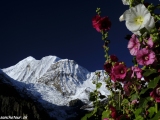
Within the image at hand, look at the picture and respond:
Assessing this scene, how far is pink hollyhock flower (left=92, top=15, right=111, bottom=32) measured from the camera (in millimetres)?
2982

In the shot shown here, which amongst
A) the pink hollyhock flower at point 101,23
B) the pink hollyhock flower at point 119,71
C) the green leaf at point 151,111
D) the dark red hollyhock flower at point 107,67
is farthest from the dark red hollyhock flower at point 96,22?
the green leaf at point 151,111

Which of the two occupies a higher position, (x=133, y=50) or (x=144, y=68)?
(x=133, y=50)

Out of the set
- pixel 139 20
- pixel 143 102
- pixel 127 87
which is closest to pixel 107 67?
pixel 127 87

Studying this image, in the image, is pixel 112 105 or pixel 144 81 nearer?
pixel 144 81

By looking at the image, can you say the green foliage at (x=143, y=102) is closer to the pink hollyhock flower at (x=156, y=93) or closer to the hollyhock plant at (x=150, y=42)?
the pink hollyhock flower at (x=156, y=93)

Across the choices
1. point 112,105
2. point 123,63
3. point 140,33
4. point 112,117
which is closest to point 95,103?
point 112,105

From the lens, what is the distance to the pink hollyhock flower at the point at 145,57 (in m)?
2.27

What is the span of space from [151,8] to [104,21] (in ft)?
2.24

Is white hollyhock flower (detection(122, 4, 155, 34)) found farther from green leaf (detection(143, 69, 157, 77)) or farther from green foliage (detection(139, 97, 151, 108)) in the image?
green foliage (detection(139, 97, 151, 108))

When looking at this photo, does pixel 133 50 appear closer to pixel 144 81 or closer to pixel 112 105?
pixel 144 81

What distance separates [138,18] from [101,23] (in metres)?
0.78

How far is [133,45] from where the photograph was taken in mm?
2447

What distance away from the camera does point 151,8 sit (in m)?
2.38

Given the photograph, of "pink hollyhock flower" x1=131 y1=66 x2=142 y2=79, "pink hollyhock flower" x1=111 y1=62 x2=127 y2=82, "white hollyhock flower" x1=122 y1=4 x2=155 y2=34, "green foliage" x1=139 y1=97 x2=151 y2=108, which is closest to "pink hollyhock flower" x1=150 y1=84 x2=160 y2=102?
"green foliage" x1=139 y1=97 x2=151 y2=108
